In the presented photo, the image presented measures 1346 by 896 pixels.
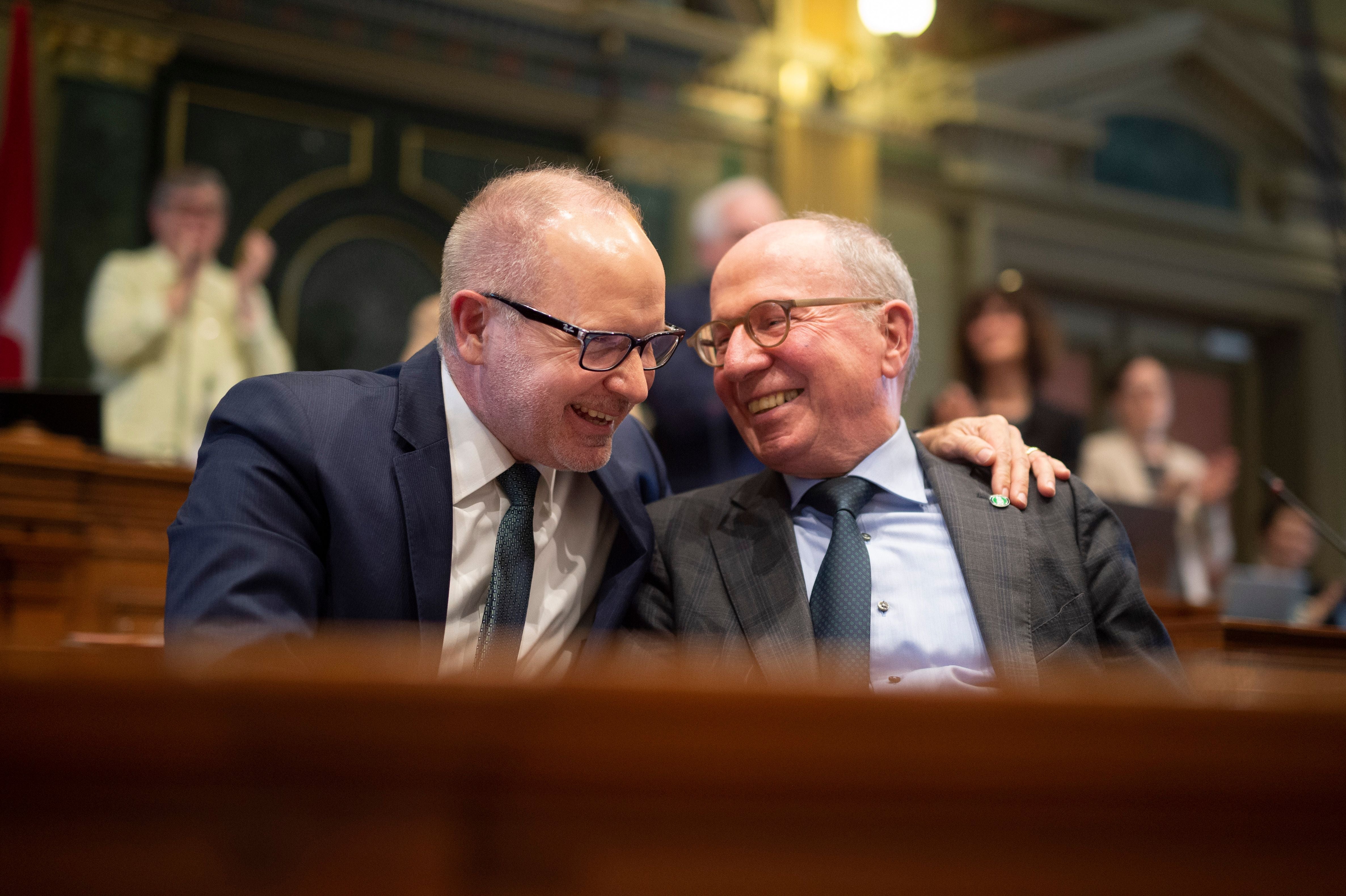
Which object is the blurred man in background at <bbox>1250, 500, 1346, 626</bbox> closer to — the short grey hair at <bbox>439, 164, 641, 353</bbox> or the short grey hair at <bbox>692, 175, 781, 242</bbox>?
the short grey hair at <bbox>692, 175, 781, 242</bbox>

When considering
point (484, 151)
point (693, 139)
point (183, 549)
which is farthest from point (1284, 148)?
point (183, 549)

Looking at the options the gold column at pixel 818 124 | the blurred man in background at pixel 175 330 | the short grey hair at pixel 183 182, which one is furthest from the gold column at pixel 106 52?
the gold column at pixel 818 124

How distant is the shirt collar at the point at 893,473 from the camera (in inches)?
74.5

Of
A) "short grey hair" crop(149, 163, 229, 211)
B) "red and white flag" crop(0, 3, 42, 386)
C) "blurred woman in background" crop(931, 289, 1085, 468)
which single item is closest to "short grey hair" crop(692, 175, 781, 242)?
"blurred woman in background" crop(931, 289, 1085, 468)

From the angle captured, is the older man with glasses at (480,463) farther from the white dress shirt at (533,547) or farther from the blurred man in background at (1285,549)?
the blurred man in background at (1285,549)

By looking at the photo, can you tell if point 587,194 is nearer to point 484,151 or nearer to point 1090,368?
point 484,151

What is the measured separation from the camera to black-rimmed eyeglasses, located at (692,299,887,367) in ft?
6.25

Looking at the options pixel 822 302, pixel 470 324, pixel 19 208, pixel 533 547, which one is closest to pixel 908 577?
pixel 822 302

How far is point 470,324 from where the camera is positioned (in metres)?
1.79

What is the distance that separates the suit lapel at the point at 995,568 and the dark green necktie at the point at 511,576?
671 millimetres

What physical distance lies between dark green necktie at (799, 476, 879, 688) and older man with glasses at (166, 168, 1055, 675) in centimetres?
27

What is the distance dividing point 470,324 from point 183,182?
12.8ft

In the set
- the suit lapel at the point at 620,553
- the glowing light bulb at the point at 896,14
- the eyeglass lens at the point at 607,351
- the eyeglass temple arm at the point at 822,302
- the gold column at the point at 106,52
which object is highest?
the glowing light bulb at the point at 896,14

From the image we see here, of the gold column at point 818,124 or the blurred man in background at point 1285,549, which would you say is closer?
the blurred man in background at point 1285,549
